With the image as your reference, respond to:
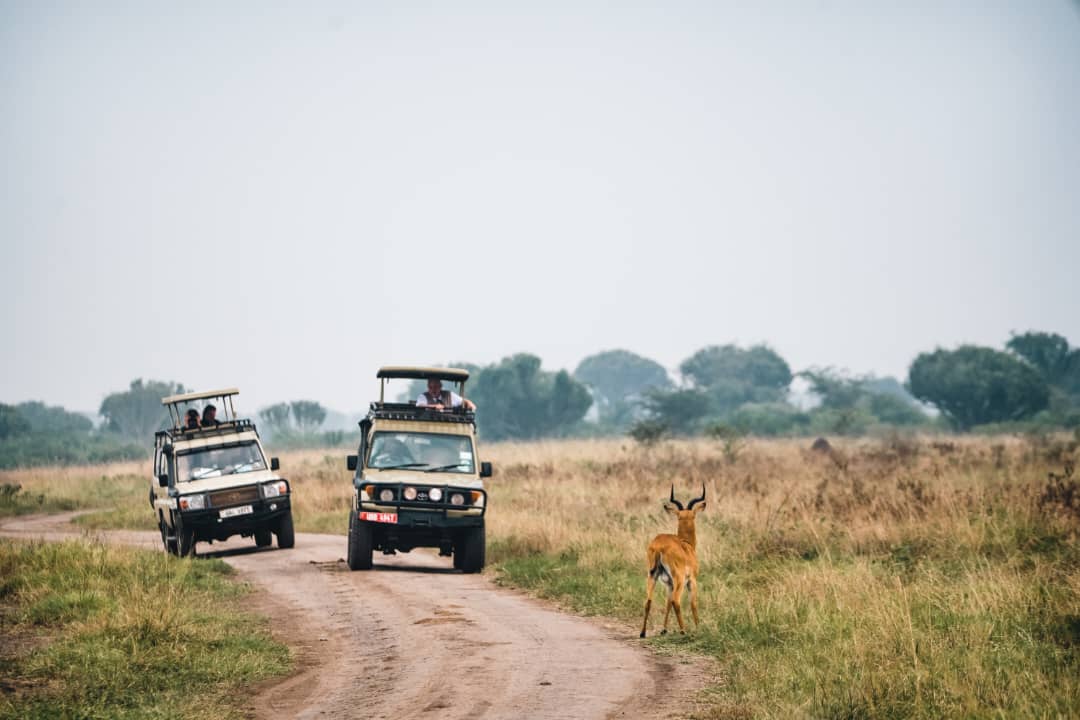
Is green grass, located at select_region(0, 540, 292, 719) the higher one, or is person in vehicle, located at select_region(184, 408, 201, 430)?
person in vehicle, located at select_region(184, 408, 201, 430)

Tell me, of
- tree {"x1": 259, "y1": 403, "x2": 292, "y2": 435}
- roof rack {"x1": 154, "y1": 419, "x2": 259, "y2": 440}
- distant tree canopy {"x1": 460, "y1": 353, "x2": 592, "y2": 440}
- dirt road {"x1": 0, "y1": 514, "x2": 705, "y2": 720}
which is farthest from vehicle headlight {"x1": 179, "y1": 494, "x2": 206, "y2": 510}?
tree {"x1": 259, "y1": 403, "x2": 292, "y2": 435}

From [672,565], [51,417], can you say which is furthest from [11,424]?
[672,565]

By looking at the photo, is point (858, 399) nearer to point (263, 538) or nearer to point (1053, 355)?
point (1053, 355)

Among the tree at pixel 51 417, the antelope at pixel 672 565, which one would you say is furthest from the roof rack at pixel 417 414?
the tree at pixel 51 417

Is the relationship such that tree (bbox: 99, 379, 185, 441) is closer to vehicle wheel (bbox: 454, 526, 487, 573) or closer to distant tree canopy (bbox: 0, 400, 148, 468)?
distant tree canopy (bbox: 0, 400, 148, 468)

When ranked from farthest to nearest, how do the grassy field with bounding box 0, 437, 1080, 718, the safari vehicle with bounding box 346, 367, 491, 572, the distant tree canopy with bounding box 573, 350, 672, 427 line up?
the distant tree canopy with bounding box 573, 350, 672, 427
the safari vehicle with bounding box 346, 367, 491, 572
the grassy field with bounding box 0, 437, 1080, 718

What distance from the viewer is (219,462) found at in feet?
66.3

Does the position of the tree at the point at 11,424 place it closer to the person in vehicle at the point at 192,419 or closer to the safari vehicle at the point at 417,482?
the person in vehicle at the point at 192,419

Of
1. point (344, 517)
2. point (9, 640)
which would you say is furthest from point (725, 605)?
point (344, 517)

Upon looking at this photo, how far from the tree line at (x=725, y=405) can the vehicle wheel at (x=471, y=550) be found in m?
24.2

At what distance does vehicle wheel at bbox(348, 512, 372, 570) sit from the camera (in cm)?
1691

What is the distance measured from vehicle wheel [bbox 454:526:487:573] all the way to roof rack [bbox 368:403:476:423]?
1.67 meters

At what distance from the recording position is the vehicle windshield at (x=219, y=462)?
65.3 ft

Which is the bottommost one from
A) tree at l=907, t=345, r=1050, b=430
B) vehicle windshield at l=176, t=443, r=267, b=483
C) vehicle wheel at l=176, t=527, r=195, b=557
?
vehicle wheel at l=176, t=527, r=195, b=557
